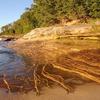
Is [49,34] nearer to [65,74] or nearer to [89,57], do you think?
[89,57]

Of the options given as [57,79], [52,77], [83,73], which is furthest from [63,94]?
[83,73]

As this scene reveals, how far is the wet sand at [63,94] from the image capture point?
5996 mm

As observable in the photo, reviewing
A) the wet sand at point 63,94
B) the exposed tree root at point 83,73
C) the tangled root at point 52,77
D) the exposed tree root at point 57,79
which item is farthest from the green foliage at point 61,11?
the wet sand at point 63,94

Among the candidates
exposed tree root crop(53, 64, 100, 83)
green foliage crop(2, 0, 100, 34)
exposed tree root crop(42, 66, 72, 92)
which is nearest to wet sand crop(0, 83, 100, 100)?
exposed tree root crop(42, 66, 72, 92)

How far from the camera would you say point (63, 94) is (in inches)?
246

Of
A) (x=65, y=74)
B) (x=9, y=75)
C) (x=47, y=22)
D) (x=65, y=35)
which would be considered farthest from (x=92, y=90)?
(x=47, y=22)

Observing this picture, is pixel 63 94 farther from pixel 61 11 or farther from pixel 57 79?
pixel 61 11

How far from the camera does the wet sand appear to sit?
19.7ft

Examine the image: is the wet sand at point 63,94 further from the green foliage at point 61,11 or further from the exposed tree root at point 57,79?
the green foliage at point 61,11

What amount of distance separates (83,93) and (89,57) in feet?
13.2

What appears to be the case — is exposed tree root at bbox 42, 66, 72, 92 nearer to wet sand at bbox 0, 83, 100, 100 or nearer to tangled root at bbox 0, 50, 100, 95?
tangled root at bbox 0, 50, 100, 95

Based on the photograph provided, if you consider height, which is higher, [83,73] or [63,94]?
[83,73]

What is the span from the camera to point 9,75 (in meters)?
8.84

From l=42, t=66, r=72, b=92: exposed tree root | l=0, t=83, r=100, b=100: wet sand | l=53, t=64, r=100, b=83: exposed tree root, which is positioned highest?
l=53, t=64, r=100, b=83: exposed tree root
